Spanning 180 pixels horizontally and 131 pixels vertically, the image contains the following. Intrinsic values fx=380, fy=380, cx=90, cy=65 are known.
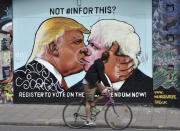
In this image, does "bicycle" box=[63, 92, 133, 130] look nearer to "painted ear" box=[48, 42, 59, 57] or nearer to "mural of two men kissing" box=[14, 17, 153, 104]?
"mural of two men kissing" box=[14, 17, 153, 104]

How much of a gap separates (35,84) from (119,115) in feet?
12.6

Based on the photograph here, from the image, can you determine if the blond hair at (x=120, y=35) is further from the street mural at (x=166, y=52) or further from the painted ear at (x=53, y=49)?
the painted ear at (x=53, y=49)

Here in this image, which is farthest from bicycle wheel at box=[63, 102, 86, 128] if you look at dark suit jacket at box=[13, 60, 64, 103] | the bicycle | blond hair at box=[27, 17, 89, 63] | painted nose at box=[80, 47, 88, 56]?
blond hair at box=[27, 17, 89, 63]

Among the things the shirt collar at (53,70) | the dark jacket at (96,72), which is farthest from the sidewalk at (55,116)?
the dark jacket at (96,72)

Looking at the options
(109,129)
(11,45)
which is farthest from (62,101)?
(109,129)

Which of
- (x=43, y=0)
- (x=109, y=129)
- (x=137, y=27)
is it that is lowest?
(x=109, y=129)

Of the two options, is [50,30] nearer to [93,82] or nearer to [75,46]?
[75,46]

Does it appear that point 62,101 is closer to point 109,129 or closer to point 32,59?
point 32,59

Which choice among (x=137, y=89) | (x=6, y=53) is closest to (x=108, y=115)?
(x=137, y=89)

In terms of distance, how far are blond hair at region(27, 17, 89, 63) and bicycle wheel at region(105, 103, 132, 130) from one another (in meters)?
3.39

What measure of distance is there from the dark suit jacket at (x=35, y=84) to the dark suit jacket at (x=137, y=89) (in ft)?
6.08

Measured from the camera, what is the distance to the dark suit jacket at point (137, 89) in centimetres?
1091

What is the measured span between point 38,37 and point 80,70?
160 centimetres

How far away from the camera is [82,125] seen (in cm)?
869
